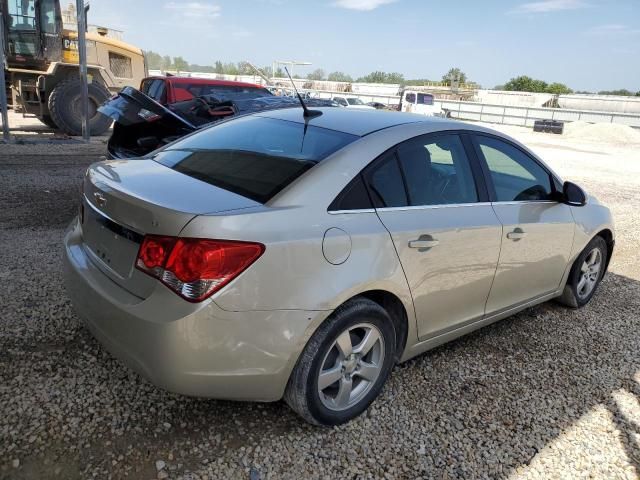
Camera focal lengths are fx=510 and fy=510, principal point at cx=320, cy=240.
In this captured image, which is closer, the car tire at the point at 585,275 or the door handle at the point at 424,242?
the door handle at the point at 424,242

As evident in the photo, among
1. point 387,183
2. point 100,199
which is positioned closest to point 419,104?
point 387,183

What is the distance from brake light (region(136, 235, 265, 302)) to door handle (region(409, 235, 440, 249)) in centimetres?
91

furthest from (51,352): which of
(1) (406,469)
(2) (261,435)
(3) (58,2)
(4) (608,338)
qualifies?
(3) (58,2)

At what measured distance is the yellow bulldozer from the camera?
12.3 meters

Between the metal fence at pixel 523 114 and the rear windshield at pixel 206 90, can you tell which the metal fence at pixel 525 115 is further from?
the rear windshield at pixel 206 90

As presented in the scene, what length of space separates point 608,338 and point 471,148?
1.95 m

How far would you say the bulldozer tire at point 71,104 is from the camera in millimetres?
12320

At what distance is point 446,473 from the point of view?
2385 mm

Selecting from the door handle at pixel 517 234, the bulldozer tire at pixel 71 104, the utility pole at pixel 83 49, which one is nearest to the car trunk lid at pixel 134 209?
the door handle at pixel 517 234

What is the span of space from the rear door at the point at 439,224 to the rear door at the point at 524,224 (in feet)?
0.45

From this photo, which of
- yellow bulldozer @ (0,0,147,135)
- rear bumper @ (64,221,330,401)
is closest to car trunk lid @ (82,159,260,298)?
rear bumper @ (64,221,330,401)

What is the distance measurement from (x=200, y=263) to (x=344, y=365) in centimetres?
94

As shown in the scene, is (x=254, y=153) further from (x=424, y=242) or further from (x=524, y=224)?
(x=524, y=224)

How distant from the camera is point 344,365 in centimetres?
254
